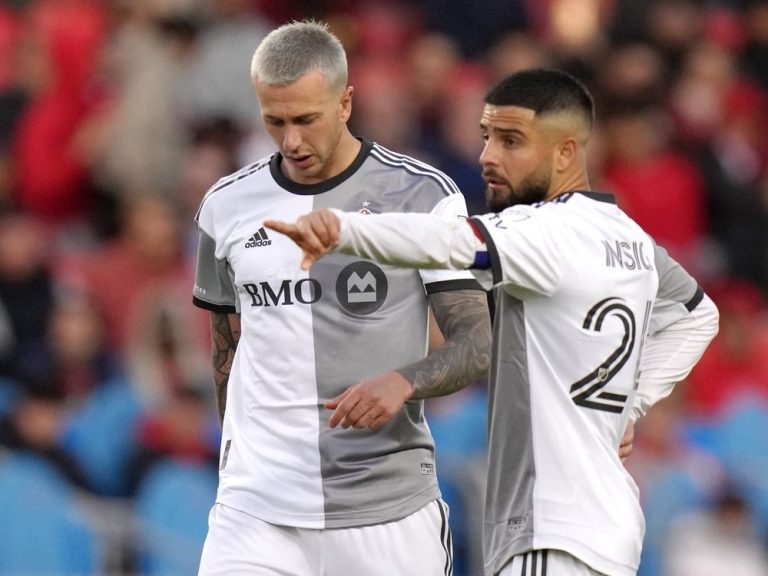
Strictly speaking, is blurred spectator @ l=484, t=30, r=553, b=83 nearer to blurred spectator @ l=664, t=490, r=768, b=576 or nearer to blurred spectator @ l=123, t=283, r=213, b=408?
blurred spectator @ l=123, t=283, r=213, b=408

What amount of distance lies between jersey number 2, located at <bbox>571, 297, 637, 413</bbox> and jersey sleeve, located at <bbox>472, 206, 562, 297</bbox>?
18cm

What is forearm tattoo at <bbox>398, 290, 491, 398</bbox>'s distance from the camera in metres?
5.17

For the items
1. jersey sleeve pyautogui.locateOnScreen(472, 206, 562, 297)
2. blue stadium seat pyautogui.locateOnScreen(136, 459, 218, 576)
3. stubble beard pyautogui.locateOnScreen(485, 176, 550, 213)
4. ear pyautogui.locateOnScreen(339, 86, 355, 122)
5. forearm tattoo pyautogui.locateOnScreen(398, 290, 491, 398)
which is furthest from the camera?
blue stadium seat pyautogui.locateOnScreen(136, 459, 218, 576)

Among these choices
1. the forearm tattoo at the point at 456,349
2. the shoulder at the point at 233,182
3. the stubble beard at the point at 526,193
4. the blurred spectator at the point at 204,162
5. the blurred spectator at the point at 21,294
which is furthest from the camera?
the blurred spectator at the point at 204,162

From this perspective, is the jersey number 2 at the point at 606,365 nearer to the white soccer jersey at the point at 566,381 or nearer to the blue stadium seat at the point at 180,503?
the white soccer jersey at the point at 566,381

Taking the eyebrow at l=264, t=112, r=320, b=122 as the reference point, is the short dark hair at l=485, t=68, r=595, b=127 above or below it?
above

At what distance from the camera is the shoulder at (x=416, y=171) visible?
5.52 meters

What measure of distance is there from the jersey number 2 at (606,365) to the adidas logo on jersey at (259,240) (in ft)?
3.81

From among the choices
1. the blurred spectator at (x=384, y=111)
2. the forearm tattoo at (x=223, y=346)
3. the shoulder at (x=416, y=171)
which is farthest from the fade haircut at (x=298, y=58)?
the blurred spectator at (x=384, y=111)

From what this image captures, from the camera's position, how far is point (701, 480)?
927 cm

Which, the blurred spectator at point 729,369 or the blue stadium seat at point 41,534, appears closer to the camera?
the blue stadium seat at point 41,534

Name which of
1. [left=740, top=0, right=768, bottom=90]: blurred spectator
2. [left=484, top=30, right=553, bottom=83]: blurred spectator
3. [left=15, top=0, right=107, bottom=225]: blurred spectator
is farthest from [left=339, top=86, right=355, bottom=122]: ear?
[left=740, top=0, right=768, bottom=90]: blurred spectator

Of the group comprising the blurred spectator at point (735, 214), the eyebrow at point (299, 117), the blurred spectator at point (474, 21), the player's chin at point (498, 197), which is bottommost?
the blurred spectator at point (735, 214)

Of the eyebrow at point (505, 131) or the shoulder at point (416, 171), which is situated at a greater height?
the eyebrow at point (505, 131)
